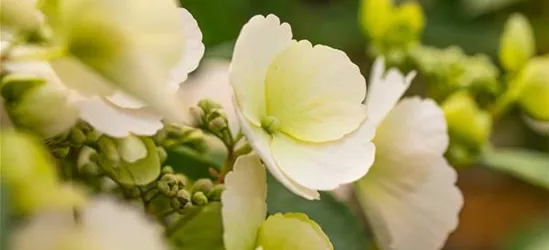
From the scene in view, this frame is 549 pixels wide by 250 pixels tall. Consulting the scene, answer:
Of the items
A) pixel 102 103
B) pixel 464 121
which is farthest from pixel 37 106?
pixel 464 121

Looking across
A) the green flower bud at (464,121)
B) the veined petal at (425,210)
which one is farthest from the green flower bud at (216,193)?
the green flower bud at (464,121)

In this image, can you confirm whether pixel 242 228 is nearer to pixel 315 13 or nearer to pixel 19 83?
pixel 19 83

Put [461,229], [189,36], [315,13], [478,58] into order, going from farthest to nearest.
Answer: [461,229] < [315,13] < [478,58] < [189,36]

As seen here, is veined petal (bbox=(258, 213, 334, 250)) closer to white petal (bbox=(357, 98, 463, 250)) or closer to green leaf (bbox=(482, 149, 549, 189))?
white petal (bbox=(357, 98, 463, 250))

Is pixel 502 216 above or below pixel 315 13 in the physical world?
below

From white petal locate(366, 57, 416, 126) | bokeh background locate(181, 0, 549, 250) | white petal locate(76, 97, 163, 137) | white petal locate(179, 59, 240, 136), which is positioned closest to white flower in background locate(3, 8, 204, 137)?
white petal locate(76, 97, 163, 137)

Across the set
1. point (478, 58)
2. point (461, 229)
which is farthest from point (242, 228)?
point (461, 229)

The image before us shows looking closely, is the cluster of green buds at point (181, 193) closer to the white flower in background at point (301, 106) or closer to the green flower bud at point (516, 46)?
the white flower in background at point (301, 106)
